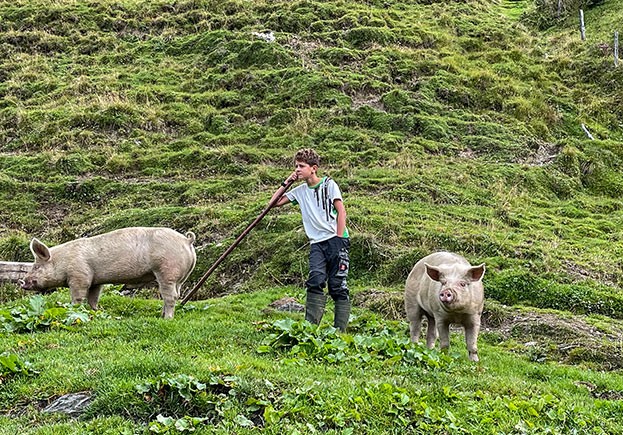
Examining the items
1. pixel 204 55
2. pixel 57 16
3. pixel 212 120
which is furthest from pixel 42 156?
pixel 57 16

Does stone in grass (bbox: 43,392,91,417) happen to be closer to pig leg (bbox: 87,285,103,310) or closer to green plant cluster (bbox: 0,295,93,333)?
green plant cluster (bbox: 0,295,93,333)

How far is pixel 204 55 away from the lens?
3072cm

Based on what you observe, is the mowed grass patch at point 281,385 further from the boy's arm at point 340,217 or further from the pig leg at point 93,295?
the pig leg at point 93,295

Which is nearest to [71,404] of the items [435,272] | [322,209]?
[322,209]

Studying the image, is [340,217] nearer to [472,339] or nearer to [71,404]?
[472,339]

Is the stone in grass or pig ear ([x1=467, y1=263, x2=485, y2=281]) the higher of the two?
pig ear ([x1=467, y1=263, x2=485, y2=281])

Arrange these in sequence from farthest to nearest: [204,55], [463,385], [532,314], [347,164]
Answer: [204,55], [347,164], [532,314], [463,385]

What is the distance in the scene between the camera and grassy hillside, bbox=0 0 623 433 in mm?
8484

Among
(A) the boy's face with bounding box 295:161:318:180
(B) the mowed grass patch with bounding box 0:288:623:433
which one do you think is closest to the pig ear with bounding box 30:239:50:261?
(B) the mowed grass patch with bounding box 0:288:623:433

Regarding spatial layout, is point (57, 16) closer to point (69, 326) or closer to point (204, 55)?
point (204, 55)

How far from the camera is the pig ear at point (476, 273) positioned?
9310 millimetres

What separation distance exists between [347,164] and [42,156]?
1075 cm

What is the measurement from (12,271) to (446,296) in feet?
35.1

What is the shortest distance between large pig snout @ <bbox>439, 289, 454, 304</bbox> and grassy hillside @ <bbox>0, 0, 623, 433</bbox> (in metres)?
1.09
